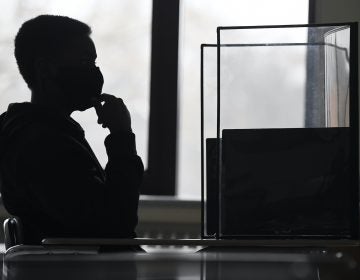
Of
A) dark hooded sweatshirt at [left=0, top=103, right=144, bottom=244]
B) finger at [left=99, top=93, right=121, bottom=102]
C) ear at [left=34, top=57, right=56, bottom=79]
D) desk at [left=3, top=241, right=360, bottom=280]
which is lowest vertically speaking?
desk at [left=3, top=241, right=360, bottom=280]

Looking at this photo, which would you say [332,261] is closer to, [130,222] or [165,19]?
[130,222]

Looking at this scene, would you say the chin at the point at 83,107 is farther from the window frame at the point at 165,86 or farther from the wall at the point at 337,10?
the wall at the point at 337,10

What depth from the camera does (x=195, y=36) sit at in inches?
→ 84.7

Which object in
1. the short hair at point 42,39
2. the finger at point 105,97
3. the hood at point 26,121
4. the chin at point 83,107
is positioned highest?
the short hair at point 42,39

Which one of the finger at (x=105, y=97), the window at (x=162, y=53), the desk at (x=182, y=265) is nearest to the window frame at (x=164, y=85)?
the window at (x=162, y=53)

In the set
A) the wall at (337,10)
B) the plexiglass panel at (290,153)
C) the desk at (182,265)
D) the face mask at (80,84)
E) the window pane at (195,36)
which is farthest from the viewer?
the window pane at (195,36)

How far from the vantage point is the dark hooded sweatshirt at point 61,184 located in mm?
930

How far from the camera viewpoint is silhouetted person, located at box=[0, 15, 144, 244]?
93 cm

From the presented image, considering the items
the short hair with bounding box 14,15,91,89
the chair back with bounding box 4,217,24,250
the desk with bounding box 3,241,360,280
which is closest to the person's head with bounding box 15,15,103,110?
the short hair with bounding box 14,15,91,89

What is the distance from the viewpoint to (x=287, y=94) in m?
0.94

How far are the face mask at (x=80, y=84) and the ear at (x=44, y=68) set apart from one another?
0.01 m

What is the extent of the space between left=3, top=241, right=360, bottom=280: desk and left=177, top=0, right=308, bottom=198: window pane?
1284 mm

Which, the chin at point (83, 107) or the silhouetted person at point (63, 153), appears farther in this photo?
the chin at point (83, 107)

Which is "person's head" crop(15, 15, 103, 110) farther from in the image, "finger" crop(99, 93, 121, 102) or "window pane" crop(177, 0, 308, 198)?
"window pane" crop(177, 0, 308, 198)
